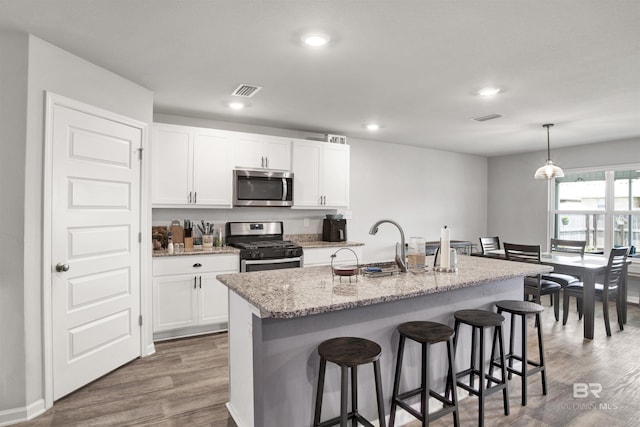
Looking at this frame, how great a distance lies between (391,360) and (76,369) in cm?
224

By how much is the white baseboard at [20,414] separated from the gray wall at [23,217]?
26 millimetres

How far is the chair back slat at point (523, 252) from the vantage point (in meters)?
3.98

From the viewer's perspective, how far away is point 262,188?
14.1 ft

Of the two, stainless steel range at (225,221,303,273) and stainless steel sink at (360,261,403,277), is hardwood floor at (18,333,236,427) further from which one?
stainless steel sink at (360,261,403,277)

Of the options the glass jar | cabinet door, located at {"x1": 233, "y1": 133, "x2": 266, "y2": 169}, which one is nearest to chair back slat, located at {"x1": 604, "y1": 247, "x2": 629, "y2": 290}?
the glass jar

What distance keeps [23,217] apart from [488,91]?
3.68m

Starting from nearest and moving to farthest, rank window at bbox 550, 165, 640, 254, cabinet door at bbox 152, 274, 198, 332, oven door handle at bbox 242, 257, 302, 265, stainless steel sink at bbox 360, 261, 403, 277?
stainless steel sink at bbox 360, 261, 403, 277
cabinet door at bbox 152, 274, 198, 332
oven door handle at bbox 242, 257, 302, 265
window at bbox 550, 165, 640, 254

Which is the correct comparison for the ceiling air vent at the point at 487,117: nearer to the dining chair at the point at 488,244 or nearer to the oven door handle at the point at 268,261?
the dining chair at the point at 488,244

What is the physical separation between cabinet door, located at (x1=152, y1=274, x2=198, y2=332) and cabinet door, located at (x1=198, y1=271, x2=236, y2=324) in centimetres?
6

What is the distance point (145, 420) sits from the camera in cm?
227

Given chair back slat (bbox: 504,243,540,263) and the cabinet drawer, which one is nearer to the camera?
the cabinet drawer

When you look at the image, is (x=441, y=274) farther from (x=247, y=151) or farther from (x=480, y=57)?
(x=247, y=151)

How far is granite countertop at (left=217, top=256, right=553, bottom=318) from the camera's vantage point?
5.51 ft

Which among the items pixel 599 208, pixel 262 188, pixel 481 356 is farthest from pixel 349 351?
pixel 599 208
